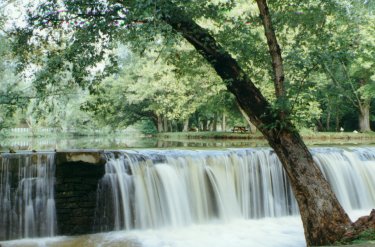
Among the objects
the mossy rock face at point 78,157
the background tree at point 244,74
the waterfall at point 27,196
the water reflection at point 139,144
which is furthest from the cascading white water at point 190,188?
the water reflection at point 139,144

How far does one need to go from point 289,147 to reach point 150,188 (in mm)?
6008

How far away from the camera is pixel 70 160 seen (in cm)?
1000

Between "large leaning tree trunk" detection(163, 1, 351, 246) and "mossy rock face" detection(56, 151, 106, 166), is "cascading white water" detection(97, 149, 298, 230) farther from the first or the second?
"large leaning tree trunk" detection(163, 1, 351, 246)

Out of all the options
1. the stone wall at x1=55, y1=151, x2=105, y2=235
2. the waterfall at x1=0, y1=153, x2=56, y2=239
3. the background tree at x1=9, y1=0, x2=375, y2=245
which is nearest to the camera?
the background tree at x1=9, y1=0, x2=375, y2=245

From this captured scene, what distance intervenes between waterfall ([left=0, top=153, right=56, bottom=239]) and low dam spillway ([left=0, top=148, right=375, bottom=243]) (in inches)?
0.9

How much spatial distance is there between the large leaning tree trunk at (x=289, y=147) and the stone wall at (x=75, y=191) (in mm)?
5263

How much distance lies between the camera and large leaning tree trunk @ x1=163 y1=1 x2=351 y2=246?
5809mm

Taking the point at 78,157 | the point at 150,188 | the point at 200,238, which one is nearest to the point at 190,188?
the point at 150,188

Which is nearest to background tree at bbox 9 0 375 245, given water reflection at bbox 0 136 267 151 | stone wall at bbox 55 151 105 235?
stone wall at bbox 55 151 105 235

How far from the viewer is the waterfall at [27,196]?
377 inches

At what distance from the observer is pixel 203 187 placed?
11.9 m

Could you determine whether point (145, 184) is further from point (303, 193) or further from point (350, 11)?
point (350, 11)

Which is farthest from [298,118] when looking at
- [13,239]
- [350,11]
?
[13,239]

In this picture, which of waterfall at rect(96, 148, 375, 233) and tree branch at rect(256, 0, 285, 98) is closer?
tree branch at rect(256, 0, 285, 98)
